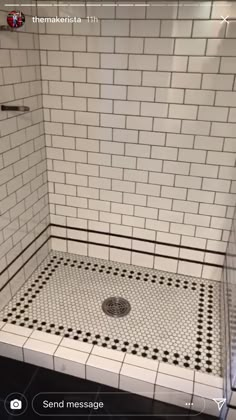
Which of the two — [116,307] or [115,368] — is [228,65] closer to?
[116,307]

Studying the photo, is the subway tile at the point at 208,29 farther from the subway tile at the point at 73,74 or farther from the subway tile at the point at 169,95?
the subway tile at the point at 73,74

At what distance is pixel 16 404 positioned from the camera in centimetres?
147

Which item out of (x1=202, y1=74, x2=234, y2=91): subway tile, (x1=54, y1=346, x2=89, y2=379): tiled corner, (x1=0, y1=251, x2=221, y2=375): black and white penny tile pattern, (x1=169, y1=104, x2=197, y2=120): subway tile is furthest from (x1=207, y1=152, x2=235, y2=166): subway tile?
(x1=54, y1=346, x2=89, y2=379): tiled corner

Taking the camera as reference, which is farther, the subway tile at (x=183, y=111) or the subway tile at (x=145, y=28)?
the subway tile at (x=183, y=111)

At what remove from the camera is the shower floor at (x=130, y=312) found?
65.9 inches

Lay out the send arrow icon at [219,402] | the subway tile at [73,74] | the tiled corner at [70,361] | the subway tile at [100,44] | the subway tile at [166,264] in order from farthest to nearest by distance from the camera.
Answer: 1. the subway tile at [166,264]
2. the subway tile at [73,74]
3. the subway tile at [100,44]
4. the tiled corner at [70,361]
5. the send arrow icon at [219,402]

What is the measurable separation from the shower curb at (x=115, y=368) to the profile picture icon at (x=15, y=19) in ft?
4.84

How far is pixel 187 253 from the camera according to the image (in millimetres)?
2129

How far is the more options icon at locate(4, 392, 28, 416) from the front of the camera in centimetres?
144

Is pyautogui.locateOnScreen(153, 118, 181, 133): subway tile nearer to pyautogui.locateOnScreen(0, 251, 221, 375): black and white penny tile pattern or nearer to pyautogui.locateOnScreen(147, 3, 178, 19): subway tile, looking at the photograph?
pyautogui.locateOnScreen(147, 3, 178, 19): subway tile

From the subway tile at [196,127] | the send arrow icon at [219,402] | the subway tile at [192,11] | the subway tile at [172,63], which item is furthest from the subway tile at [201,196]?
the send arrow icon at [219,402]

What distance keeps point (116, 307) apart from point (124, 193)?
0.69 meters

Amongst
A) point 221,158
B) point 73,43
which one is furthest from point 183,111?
point 73,43

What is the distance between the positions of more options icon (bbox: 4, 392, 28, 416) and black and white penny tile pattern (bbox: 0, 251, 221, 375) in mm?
329
